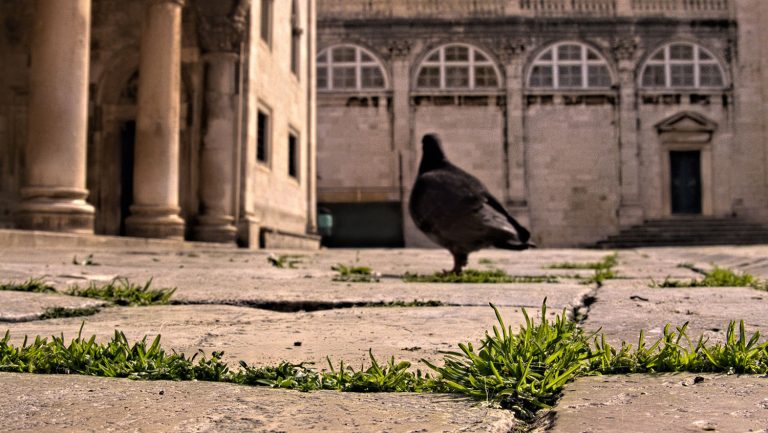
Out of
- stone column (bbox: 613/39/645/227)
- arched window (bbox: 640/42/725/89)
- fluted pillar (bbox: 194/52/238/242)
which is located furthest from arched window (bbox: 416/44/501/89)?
fluted pillar (bbox: 194/52/238/242)

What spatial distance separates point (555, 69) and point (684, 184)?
637 centimetres

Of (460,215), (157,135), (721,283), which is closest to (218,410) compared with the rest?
(721,283)

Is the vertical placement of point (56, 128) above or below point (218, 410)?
above

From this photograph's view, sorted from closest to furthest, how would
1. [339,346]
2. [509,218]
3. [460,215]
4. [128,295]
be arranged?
[339,346]
[128,295]
[460,215]
[509,218]

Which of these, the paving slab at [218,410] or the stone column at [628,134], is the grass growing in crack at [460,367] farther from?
the stone column at [628,134]

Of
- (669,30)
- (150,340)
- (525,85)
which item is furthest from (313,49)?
(150,340)

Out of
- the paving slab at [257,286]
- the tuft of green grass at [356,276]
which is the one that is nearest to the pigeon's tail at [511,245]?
the paving slab at [257,286]

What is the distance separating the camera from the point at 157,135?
10625 mm

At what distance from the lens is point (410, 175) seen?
27.3 meters

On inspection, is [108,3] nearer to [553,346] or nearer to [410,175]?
[553,346]

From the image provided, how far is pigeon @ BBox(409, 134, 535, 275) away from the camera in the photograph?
590 cm

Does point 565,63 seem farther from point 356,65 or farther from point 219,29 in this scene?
point 219,29

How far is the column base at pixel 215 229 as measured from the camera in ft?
40.5

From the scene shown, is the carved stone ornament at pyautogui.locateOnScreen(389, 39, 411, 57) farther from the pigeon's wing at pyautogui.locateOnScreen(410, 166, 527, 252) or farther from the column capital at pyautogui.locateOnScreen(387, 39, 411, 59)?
the pigeon's wing at pyautogui.locateOnScreen(410, 166, 527, 252)
